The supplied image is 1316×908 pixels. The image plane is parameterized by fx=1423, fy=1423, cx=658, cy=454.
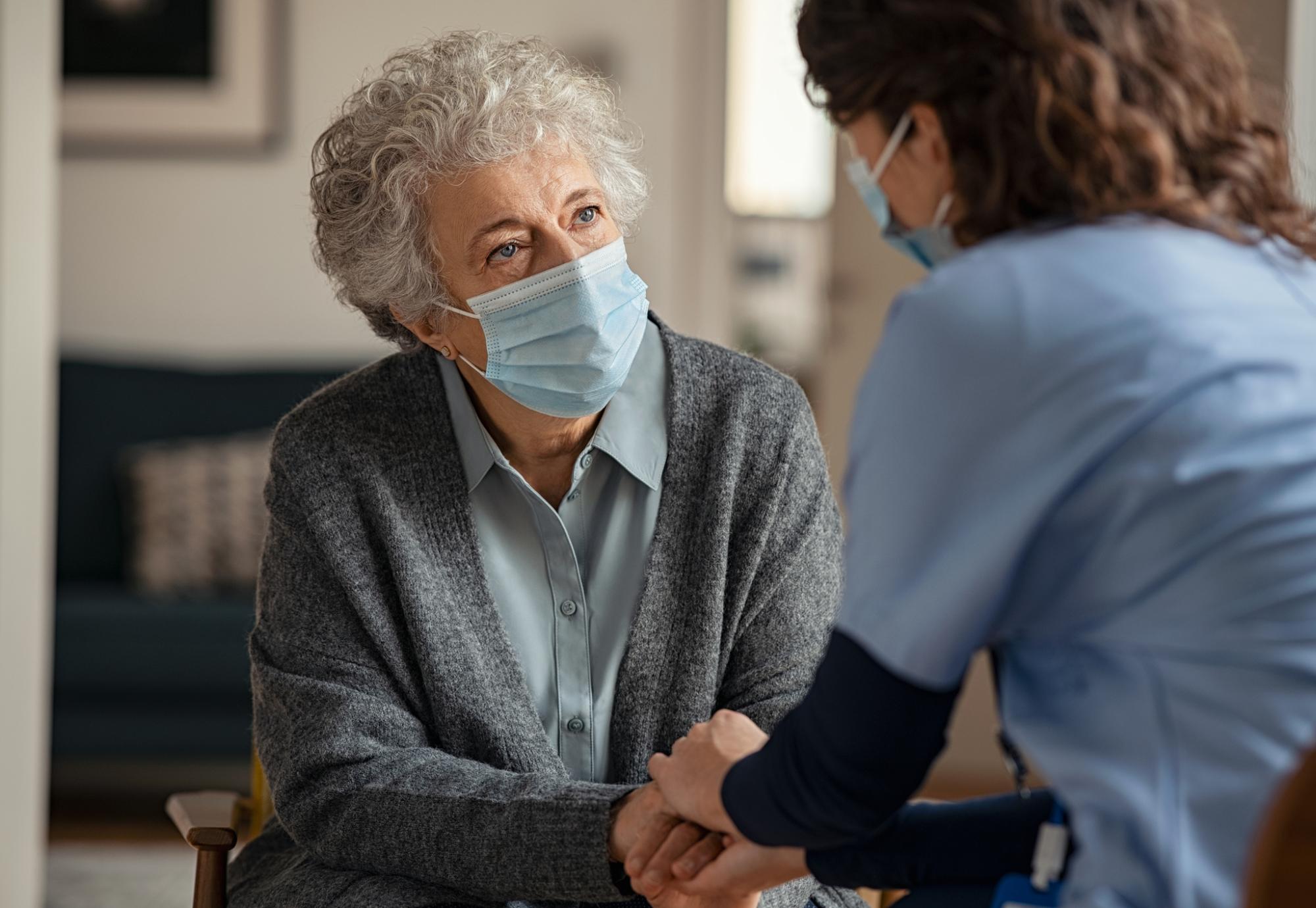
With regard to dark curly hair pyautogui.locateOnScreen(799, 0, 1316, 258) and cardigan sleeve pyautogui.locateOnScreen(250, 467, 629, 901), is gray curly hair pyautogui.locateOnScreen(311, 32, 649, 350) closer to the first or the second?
cardigan sleeve pyautogui.locateOnScreen(250, 467, 629, 901)

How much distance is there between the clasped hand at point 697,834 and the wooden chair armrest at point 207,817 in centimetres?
41

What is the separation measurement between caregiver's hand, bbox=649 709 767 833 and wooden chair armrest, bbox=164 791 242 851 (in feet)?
1.55

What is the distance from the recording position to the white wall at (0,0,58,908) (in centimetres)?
253

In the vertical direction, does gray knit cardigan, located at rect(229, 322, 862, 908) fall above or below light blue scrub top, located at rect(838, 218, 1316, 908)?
below

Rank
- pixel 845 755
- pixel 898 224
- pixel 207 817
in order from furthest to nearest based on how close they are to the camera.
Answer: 1. pixel 207 817
2. pixel 898 224
3. pixel 845 755

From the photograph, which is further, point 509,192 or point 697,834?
point 509,192

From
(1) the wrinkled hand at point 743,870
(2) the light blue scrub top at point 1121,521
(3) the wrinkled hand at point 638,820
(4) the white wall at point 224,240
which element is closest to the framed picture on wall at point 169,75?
(4) the white wall at point 224,240

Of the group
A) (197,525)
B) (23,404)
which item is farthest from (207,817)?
(197,525)

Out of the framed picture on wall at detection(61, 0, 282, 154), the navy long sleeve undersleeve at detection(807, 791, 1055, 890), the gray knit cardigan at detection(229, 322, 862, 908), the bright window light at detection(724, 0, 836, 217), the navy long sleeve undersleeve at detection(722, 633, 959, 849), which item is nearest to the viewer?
the navy long sleeve undersleeve at detection(722, 633, 959, 849)

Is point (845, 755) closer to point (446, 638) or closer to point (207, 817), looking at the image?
point (446, 638)

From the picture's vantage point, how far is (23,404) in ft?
8.50

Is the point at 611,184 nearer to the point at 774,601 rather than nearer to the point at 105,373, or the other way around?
the point at 774,601

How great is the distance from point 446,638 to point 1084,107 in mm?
816

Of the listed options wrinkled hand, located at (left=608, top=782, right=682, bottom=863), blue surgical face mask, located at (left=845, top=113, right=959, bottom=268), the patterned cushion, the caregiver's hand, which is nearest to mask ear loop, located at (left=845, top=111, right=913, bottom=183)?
blue surgical face mask, located at (left=845, top=113, right=959, bottom=268)
